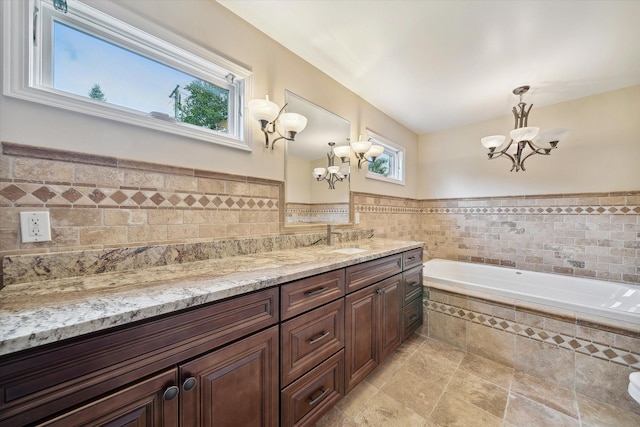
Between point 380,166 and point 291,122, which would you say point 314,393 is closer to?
point 291,122

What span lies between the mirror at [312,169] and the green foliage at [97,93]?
41.9 inches

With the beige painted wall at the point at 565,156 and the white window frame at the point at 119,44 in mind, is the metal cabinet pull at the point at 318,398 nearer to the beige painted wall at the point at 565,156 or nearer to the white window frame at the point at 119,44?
the white window frame at the point at 119,44

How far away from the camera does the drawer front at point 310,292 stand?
3.53ft

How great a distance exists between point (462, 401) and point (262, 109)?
2.33m

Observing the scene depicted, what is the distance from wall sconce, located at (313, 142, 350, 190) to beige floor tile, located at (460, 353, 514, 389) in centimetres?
187

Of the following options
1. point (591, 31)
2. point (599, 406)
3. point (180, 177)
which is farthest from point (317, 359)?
point (591, 31)

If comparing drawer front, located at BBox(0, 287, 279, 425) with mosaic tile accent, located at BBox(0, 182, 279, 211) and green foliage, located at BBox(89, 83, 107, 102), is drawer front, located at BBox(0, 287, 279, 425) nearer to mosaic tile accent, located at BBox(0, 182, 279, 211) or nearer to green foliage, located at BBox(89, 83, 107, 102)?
mosaic tile accent, located at BBox(0, 182, 279, 211)

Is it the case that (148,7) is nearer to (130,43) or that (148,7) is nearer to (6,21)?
(130,43)

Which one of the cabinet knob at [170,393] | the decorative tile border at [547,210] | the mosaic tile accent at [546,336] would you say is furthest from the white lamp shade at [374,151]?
the cabinet knob at [170,393]

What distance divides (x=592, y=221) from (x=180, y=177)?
3.90 metres

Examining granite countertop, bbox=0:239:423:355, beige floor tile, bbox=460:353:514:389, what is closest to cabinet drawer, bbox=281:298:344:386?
granite countertop, bbox=0:239:423:355

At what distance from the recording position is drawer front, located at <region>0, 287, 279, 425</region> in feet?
1.75

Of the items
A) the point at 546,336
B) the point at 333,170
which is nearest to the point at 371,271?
the point at 333,170

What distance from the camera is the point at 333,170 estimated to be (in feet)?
7.45
